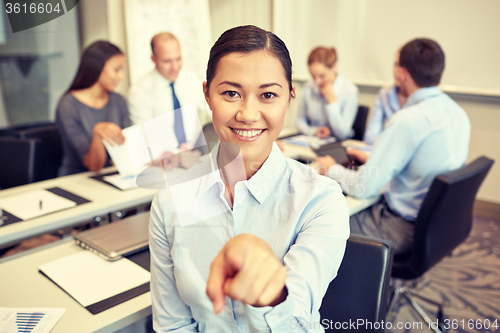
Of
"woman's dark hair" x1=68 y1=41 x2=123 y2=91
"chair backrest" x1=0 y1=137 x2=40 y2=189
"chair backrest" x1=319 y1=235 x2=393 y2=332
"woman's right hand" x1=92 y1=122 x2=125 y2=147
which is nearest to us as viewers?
"chair backrest" x1=319 y1=235 x2=393 y2=332

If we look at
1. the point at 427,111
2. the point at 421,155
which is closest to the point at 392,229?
the point at 421,155

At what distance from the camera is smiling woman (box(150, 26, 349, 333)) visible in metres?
0.63

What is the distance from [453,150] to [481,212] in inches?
74.4

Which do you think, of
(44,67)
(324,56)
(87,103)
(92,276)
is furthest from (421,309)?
(44,67)

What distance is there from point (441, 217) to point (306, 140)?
123 centimetres

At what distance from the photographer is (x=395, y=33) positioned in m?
3.40

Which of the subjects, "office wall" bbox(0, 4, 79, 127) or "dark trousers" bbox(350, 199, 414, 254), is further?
"office wall" bbox(0, 4, 79, 127)

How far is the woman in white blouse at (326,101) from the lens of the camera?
9.19ft

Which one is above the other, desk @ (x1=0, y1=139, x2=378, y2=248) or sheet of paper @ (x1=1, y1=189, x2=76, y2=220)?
sheet of paper @ (x1=1, y1=189, x2=76, y2=220)

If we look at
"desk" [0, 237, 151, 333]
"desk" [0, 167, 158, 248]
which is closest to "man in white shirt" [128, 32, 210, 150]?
"desk" [0, 167, 158, 248]

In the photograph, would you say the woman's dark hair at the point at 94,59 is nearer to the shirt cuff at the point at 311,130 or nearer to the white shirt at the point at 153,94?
the white shirt at the point at 153,94

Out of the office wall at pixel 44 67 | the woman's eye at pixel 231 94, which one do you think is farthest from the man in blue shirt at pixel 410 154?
the office wall at pixel 44 67

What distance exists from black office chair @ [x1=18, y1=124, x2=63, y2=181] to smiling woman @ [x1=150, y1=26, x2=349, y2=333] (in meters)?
1.66

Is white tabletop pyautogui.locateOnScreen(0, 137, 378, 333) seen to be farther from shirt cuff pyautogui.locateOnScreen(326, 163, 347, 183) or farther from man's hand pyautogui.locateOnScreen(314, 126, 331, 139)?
man's hand pyautogui.locateOnScreen(314, 126, 331, 139)
